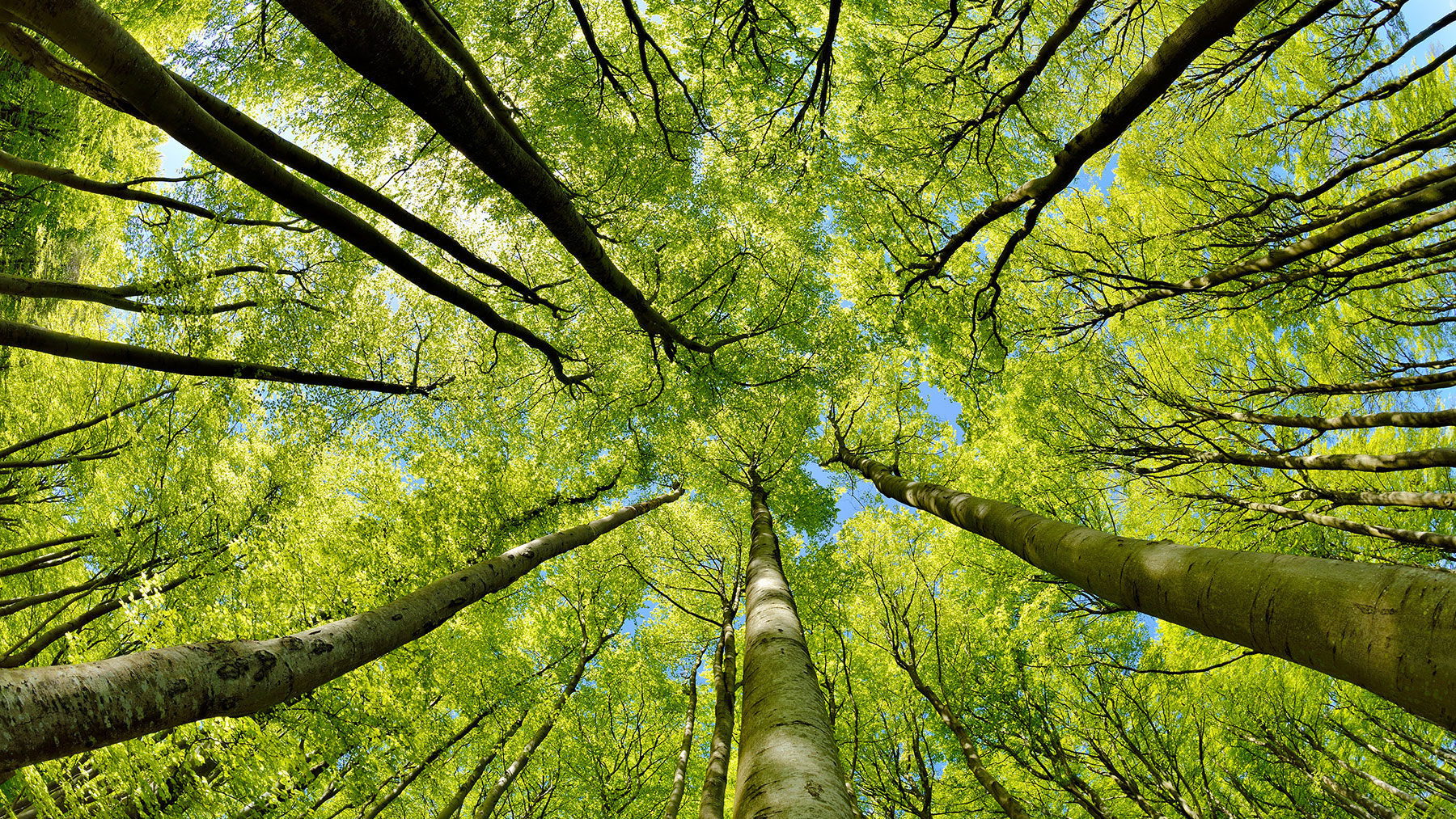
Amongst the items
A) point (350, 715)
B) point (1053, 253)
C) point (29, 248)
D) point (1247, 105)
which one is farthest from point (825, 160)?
point (29, 248)

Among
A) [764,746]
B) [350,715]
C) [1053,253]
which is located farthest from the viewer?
[1053,253]

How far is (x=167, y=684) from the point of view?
7.36 feet

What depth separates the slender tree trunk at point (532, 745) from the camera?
7297mm

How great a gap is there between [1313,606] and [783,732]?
1898 mm

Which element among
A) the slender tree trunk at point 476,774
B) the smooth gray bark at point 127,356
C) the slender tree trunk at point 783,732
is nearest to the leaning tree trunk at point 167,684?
the slender tree trunk at point 783,732

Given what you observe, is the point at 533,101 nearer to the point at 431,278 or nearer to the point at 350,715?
the point at 431,278

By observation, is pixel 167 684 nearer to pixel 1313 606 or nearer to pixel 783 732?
pixel 783 732

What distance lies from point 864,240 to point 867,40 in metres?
3.50

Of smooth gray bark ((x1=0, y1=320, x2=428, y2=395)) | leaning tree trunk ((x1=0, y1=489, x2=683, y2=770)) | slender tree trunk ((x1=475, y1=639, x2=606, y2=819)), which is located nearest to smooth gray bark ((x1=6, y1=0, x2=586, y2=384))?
smooth gray bark ((x1=0, y1=320, x2=428, y2=395))

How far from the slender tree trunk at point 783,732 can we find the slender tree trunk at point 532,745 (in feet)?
18.4

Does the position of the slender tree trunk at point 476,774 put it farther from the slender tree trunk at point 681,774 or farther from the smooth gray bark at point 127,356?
the smooth gray bark at point 127,356

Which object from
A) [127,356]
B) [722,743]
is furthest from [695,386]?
[127,356]

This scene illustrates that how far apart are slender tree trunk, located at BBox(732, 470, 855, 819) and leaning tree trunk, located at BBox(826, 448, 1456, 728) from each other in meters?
1.50

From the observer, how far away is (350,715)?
598cm
